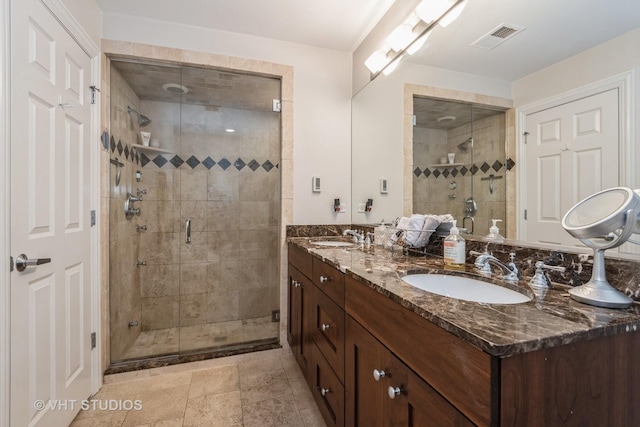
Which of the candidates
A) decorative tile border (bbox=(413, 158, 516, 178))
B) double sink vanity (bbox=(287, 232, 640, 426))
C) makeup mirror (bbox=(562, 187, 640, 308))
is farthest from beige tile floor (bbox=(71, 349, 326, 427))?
decorative tile border (bbox=(413, 158, 516, 178))

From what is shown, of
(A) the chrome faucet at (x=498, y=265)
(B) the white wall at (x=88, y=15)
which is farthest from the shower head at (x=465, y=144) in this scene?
(B) the white wall at (x=88, y=15)

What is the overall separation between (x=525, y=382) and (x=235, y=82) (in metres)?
2.48

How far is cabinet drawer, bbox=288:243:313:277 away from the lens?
1679 mm

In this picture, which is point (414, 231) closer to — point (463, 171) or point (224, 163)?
point (463, 171)

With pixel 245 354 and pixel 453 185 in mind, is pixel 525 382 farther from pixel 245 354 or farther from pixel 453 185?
pixel 245 354

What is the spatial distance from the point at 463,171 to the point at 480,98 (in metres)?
0.33

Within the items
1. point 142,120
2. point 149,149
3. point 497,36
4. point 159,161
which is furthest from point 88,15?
point 497,36

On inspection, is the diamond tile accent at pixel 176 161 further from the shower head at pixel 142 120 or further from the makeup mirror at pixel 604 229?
the makeup mirror at pixel 604 229

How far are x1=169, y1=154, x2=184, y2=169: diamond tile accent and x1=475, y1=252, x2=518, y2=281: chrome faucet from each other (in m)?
2.39

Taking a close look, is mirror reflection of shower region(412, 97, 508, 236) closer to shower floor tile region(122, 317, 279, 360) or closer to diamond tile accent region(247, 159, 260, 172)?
diamond tile accent region(247, 159, 260, 172)

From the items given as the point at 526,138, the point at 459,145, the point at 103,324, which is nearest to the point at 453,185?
the point at 459,145

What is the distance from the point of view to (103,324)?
185 cm

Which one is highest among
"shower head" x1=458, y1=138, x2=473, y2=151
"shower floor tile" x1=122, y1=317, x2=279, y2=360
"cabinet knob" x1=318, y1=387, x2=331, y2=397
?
"shower head" x1=458, y1=138, x2=473, y2=151

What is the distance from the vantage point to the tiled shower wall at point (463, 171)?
3.95ft
